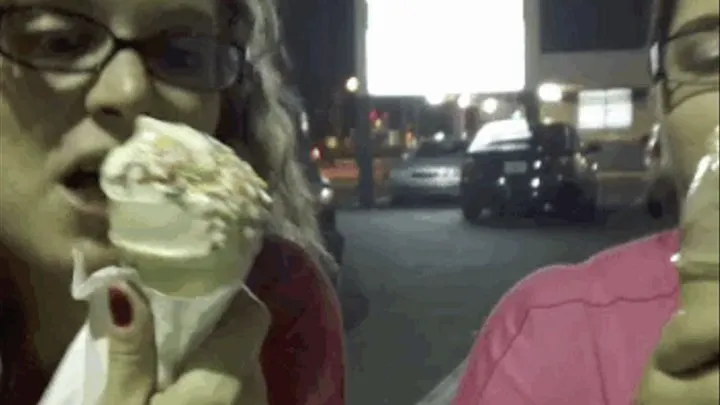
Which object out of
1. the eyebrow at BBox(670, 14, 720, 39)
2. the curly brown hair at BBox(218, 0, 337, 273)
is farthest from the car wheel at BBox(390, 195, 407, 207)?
the eyebrow at BBox(670, 14, 720, 39)

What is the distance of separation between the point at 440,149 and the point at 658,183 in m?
4.69

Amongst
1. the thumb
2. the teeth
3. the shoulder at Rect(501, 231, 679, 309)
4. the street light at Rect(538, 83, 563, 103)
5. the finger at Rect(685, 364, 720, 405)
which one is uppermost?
the teeth

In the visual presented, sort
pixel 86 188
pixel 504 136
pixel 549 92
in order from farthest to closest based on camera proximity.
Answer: pixel 549 92 < pixel 504 136 < pixel 86 188

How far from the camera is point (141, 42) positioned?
0.92 metres

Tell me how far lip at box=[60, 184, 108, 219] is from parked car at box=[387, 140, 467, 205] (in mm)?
4677

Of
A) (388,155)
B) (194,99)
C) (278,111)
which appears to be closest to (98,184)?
(194,99)

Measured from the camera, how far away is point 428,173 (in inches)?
230

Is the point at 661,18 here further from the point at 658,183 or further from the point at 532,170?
the point at 532,170

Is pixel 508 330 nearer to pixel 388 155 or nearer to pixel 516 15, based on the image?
pixel 516 15

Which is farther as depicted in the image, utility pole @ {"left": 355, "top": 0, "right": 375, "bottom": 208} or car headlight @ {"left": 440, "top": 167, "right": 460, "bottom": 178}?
car headlight @ {"left": 440, "top": 167, "right": 460, "bottom": 178}

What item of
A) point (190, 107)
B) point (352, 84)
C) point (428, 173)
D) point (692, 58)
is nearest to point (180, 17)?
point (190, 107)

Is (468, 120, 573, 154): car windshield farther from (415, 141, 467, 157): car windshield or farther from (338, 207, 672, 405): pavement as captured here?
(338, 207, 672, 405): pavement

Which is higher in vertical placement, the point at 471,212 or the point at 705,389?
the point at 705,389

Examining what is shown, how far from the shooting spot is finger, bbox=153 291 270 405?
0.79 m
